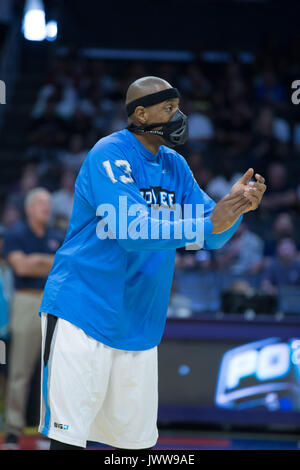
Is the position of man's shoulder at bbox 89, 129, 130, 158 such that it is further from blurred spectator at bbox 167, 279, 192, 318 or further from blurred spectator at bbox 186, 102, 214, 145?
blurred spectator at bbox 186, 102, 214, 145

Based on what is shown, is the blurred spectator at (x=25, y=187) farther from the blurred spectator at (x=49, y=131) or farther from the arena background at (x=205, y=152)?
the blurred spectator at (x=49, y=131)

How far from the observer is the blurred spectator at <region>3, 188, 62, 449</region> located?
535 centimetres

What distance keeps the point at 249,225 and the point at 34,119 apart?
4.36m

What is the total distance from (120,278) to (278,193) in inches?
248

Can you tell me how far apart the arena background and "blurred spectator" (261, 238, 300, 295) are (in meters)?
0.01

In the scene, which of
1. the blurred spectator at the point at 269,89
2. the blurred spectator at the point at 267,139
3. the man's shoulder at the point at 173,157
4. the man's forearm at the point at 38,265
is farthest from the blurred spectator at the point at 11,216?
the man's shoulder at the point at 173,157

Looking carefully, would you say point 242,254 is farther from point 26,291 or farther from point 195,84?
point 195,84

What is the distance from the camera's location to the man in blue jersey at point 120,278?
8.65 feet

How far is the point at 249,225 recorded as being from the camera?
8.40 m

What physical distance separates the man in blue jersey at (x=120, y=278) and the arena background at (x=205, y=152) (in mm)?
2473

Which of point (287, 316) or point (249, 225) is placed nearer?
point (287, 316)

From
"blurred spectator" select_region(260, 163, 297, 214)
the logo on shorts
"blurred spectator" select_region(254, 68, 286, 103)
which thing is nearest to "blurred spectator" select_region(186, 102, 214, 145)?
"blurred spectator" select_region(254, 68, 286, 103)
